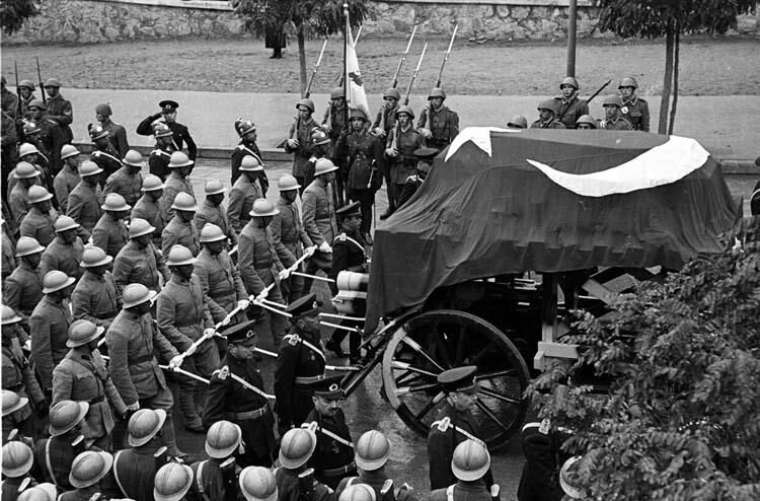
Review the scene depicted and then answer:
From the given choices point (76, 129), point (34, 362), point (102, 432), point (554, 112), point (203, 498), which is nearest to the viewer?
point (203, 498)

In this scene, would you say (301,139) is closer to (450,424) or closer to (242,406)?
(242,406)

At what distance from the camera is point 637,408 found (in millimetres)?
5137

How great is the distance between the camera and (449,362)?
8.83 m

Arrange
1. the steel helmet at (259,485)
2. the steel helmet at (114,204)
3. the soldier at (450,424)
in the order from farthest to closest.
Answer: the steel helmet at (114,204)
the soldier at (450,424)
the steel helmet at (259,485)

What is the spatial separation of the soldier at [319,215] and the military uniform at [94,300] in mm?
2712

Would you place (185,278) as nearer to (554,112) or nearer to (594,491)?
(594,491)

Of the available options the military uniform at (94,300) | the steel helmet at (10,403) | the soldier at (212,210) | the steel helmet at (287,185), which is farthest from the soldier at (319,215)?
the steel helmet at (10,403)

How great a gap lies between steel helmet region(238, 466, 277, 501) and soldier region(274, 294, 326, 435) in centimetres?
211

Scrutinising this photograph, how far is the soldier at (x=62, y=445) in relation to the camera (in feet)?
24.4

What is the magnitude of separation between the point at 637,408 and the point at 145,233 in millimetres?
6066

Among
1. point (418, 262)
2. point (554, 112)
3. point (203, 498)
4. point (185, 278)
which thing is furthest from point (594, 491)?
point (554, 112)

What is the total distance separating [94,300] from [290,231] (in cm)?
273

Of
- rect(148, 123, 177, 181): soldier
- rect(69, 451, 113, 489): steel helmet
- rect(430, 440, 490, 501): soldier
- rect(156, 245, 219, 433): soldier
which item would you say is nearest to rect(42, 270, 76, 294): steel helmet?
rect(156, 245, 219, 433): soldier

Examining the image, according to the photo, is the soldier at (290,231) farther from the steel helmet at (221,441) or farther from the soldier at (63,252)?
the steel helmet at (221,441)
